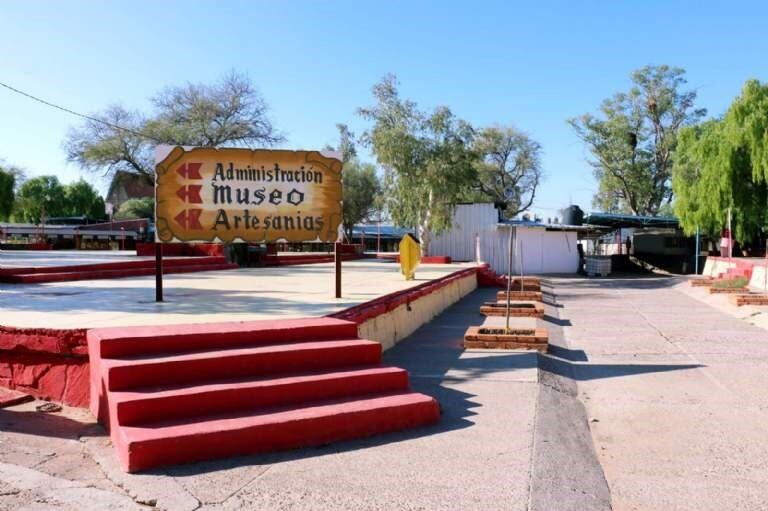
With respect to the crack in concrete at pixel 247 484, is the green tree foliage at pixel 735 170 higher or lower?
higher

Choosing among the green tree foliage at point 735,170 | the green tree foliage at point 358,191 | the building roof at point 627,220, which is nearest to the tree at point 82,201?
the green tree foliage at point 358,191

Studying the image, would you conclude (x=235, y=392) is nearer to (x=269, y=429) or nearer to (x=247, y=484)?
(x=269, y=429)

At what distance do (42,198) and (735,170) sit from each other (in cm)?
6736

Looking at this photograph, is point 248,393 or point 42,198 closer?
point 248,393

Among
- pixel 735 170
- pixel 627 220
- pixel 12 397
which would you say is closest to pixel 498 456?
pixel 12 397

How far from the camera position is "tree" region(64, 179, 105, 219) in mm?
77062

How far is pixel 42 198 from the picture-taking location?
69562 millimetres

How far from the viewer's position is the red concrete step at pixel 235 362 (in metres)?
4.90

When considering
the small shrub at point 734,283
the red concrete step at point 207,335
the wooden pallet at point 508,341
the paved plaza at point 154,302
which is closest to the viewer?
the red concrete step at point 207,335

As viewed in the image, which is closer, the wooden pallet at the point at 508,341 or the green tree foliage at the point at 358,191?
the wooden pallet at the point at 508,341

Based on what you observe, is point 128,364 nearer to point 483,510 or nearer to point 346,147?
point 483,510

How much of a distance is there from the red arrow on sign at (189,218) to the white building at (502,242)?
26321 millimetres

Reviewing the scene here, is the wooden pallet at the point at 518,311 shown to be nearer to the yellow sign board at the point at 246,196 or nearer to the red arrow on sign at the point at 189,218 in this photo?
the yellow sign board at the point at 246,196

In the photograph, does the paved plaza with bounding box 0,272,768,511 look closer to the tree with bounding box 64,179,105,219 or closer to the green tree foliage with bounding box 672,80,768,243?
the green tree foliage with bounding box 672,80,768,243
